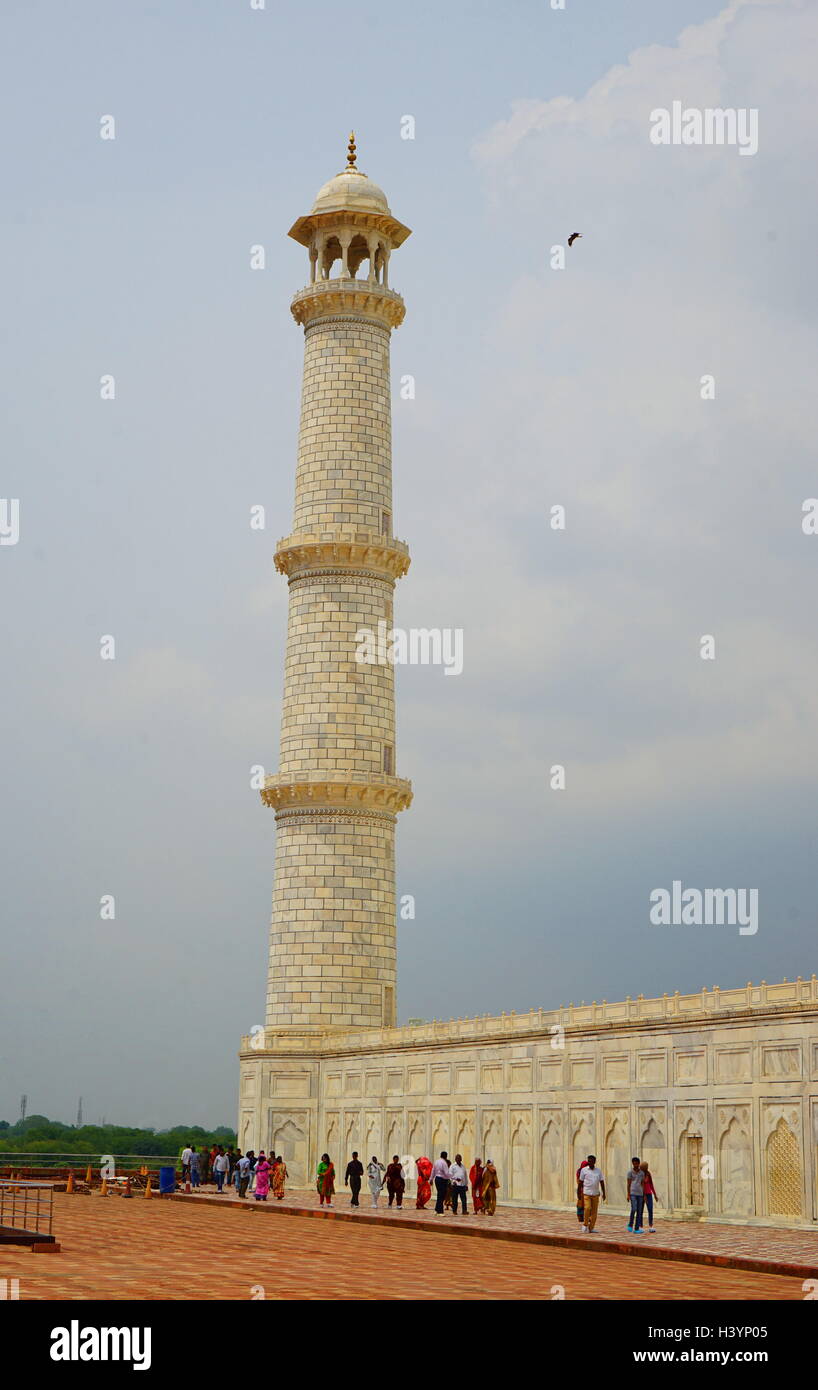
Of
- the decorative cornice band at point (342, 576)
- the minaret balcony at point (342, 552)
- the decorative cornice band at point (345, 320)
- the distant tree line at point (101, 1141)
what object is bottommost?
the distant tree line at point (101, 1141)

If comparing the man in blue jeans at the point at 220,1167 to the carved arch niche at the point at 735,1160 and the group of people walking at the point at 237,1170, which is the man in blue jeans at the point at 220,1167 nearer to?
the group of people walking at the point at 237,1170

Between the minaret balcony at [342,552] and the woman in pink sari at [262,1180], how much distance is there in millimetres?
16208

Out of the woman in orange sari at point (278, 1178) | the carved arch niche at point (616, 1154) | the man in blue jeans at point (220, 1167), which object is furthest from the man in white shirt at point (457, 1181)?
the man in blue jeans at point (220, 1167)

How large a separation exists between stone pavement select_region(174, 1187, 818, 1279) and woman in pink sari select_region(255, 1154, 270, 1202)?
1.68 meters

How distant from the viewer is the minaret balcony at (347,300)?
46.7m

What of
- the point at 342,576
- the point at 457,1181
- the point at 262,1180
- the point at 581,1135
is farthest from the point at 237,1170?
the point at 342,576

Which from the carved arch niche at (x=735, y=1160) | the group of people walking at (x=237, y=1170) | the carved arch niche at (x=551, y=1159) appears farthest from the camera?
the group of people walking at (x=237, y=1170)

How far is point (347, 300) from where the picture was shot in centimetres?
4669

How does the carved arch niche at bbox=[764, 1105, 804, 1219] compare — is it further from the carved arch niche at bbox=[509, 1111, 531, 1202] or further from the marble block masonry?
the carved arch niche at bbox=[509, 1111, 531, 1202]

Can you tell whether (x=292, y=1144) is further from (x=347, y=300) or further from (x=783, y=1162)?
(x=347, y=300)

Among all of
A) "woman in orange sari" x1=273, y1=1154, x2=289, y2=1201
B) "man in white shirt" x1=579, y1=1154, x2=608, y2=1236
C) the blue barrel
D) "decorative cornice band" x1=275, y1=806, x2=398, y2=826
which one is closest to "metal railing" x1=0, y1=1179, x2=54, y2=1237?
the blue barrel

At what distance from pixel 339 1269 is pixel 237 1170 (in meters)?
20.3
